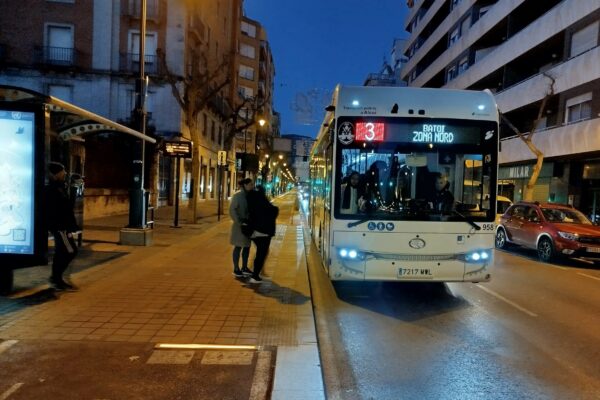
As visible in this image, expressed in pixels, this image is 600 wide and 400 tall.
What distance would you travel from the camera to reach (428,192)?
7730 mm

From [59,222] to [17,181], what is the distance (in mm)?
855

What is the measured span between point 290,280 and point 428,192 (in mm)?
3175

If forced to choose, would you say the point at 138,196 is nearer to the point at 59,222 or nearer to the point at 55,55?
the point at 59,222

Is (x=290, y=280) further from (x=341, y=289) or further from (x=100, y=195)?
(x=100, y=195)

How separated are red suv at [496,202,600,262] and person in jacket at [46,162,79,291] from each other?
39.8 ft

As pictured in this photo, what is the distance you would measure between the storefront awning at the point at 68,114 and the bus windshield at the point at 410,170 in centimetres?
427

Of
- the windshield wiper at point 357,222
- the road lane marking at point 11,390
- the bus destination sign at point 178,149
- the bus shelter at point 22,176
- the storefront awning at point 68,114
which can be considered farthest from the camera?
the bus destination sign at point 178,149

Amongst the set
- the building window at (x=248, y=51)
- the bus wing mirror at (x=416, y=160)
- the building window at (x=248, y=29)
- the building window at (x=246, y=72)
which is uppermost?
the building window at (x=248, y=29)

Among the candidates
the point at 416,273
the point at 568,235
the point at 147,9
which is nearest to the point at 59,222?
the point at 416,273

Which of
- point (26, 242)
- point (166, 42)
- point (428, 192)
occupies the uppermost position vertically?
point (166, 42)

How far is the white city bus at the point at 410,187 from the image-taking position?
25.0 ft

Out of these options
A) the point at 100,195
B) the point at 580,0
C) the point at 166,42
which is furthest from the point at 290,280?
the point at 166,42

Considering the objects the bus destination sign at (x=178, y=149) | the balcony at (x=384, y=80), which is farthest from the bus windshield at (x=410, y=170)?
the balcony at (x=384, y=80)

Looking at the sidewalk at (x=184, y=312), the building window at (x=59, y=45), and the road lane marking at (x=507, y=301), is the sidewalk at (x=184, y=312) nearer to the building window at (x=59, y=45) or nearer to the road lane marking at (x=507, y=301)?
the road lane marking at (x=507, y=301)
